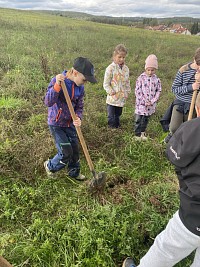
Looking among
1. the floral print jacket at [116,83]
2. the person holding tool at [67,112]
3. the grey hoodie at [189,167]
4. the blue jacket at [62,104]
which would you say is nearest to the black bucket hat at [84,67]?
the person holding tool at [67,112]

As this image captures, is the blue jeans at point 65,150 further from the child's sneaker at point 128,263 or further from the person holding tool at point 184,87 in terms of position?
the person holding tool at point 184,87

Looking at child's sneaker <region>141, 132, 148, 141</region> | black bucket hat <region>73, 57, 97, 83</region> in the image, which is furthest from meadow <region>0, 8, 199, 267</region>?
black bucket hat <region>73, 57, 97, 83</region>

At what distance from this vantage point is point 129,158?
13.8 ft

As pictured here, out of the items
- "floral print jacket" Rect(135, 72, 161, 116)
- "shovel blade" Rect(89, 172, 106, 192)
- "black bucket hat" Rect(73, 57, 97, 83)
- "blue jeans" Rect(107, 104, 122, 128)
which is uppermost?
"black bucket hat" Rect(73, 57, 97, 83)

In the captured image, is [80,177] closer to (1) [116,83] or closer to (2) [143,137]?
(2) [143,137]

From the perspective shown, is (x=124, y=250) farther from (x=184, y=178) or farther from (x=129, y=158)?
(x=129, y=158)

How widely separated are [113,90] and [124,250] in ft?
9.23

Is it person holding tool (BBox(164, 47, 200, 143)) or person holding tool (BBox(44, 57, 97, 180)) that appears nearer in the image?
person holding tool (BBox(44, 57, 97, 180))

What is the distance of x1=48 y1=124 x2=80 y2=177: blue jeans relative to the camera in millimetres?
3289

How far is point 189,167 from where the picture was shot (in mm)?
1726

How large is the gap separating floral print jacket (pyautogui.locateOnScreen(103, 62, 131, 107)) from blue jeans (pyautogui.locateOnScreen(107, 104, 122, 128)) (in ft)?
0.48

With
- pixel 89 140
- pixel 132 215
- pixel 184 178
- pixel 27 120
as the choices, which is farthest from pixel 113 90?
pixel 184 178

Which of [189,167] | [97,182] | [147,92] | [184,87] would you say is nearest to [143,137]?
[147,92]

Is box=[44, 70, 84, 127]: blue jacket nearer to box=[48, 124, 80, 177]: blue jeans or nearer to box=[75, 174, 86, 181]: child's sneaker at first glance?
box=[48, 124, 80, 177]: blue jeans
